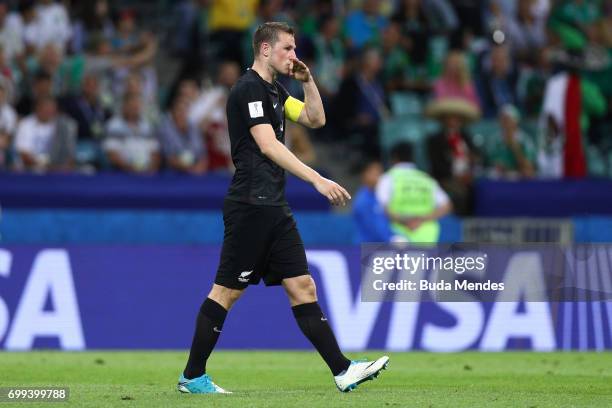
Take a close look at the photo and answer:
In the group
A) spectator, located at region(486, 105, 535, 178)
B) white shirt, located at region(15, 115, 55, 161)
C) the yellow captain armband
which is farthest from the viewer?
spectator, located at region(486, 105, 535, 178)

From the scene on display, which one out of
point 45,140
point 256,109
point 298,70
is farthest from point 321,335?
point 45,140

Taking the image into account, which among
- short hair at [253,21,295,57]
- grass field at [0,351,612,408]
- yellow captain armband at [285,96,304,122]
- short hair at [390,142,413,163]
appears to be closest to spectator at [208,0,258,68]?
short hair at [390,142,413,163]

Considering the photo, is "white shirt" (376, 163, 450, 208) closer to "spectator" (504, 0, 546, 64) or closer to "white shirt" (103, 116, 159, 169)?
"white shirt" (103, 116, 159, 169)

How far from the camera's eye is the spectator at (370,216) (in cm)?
1619

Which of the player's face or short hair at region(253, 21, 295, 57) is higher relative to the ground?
short hair at region(253, 21, 295, 57)

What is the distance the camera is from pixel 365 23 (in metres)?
21.6

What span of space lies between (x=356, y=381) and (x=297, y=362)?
3.72 metres

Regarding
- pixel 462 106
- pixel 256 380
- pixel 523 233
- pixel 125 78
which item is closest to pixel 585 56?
pixel 462 106

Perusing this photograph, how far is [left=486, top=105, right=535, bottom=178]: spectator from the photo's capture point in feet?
64.6

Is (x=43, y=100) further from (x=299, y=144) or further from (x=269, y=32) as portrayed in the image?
(x=269, y=32)

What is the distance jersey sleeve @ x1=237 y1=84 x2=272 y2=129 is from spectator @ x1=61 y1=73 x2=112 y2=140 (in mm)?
9130

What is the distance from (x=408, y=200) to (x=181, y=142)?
3.78 m

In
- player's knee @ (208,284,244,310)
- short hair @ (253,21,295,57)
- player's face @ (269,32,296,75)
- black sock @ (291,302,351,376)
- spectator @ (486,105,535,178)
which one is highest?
short hair @ (253,21,295,57)

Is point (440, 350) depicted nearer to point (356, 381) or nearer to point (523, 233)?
point (523, 233)
